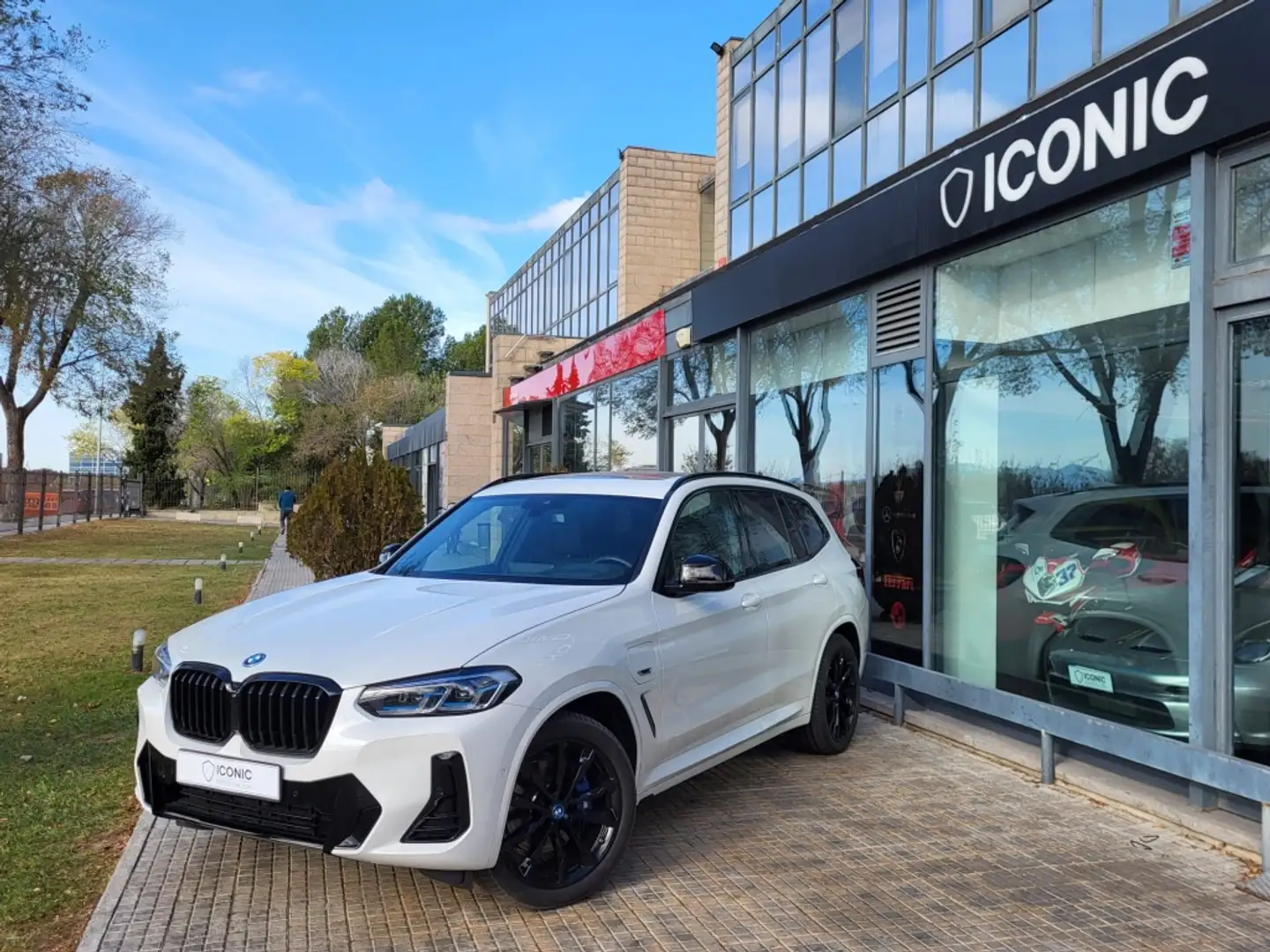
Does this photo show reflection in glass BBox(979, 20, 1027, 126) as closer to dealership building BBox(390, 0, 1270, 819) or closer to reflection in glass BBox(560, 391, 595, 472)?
dealership building BBox(390, 0, 1270, 819)

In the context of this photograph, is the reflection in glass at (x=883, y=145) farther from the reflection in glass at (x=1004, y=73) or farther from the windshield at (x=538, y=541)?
the windshield at (x=538, y=541)

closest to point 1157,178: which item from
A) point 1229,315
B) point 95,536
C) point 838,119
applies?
point 1229,315

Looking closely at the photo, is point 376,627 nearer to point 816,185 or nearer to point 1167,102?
point 1167,102

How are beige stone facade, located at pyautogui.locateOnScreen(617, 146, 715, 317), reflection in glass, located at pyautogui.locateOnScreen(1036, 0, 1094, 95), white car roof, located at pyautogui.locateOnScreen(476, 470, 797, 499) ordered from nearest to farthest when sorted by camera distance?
1. white car roof, located at pyautogui.locateOnScreen(476, 470, 797, 499)
2. reflection in glass, located at pyautogui.locateOnScreen(1036, 0, 1094, 95)
3. beige stone facade, located at pyautogui.locateOnScreen(617, 146, 715, 317)

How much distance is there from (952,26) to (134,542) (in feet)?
81.4

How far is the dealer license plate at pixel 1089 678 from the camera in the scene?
18.6 ft

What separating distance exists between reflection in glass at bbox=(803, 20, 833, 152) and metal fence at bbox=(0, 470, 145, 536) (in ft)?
81.4

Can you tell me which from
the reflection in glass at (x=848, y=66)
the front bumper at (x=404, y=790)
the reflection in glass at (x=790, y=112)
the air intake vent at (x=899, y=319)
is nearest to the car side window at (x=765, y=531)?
the air intake vent at (x=899, y=319)

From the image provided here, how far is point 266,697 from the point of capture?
3670 millimetres

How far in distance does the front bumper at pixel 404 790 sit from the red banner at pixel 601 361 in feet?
31.8

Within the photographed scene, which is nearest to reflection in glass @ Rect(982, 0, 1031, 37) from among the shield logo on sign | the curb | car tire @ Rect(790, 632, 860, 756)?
the shield logo on sign

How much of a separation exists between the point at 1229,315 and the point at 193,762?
16.3ft

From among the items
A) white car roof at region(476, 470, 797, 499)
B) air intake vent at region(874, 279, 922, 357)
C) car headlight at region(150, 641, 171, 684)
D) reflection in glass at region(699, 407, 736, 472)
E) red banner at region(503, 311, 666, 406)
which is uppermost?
red banner at region(503, 311, 666, 406)

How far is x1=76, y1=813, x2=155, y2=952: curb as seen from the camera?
3654 millimetres
